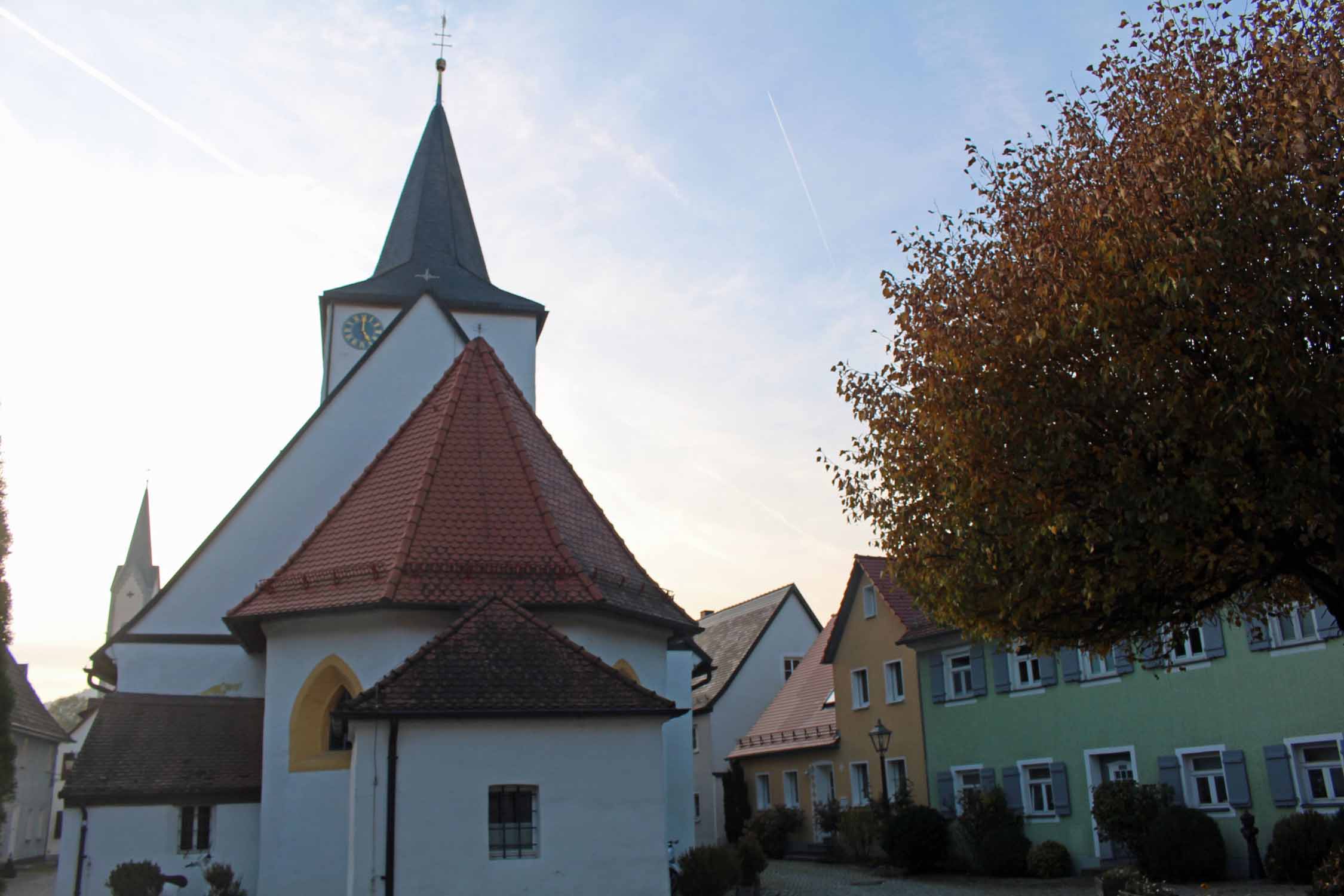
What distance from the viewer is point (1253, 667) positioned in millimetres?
21094

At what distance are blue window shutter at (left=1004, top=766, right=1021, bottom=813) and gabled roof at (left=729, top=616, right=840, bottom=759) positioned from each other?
7.31m

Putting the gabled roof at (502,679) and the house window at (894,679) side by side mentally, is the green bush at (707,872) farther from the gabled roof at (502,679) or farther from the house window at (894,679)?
the house window at (894,679)

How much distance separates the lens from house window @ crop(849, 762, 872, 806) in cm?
3189

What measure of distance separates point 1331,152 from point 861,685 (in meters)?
23.9

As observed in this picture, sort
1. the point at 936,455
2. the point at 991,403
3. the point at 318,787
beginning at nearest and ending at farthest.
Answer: the point at 991,403
the point at 936,455
the point at 318,787

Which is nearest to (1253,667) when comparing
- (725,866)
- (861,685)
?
(725,866)

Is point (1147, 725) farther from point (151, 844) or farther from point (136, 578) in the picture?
point (136, 578)

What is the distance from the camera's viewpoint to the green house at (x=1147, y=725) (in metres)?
20.0

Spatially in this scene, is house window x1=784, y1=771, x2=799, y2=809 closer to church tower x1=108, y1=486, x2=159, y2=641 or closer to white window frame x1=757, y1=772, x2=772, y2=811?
white window frame x1=757, y1=772, x2=772, y2=811

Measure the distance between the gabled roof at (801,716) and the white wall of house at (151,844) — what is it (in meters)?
19.3

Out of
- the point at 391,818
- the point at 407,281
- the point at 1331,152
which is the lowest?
the point at 391,818

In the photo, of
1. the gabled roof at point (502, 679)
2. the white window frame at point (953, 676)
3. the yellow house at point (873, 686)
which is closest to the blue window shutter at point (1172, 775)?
the white window frame at point (953, 676)

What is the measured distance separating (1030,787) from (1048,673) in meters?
2.57

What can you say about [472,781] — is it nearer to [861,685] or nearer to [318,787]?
[318,787]
